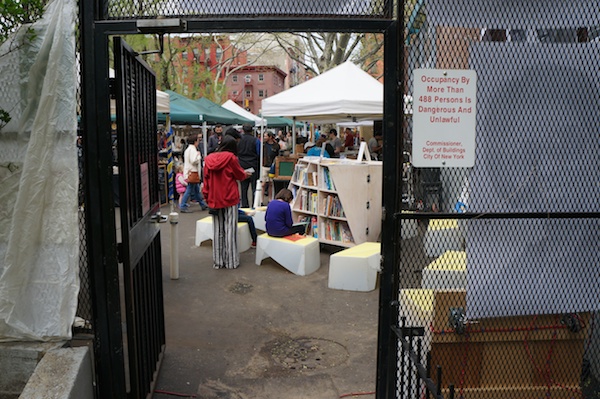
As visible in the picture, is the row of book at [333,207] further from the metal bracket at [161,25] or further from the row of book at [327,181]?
the metal bracket at [161,25]

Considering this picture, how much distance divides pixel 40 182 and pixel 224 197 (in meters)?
4.79

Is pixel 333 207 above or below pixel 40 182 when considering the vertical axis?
below

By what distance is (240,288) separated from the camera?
24.0 ft

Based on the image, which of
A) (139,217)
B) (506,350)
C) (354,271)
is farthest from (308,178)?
(506,350)

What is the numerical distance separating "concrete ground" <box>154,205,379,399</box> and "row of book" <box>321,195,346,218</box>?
3.08 ft

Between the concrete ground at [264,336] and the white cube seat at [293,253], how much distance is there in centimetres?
14

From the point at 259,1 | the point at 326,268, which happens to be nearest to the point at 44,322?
the point at 259,1

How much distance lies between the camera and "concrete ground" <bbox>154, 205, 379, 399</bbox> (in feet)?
14.9

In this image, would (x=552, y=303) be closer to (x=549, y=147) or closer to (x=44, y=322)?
(x=549, y=147)

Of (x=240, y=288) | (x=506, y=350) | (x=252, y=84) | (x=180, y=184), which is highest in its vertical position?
(x=252, y=84)

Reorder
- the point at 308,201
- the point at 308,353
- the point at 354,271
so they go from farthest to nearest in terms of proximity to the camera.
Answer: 1. the point at 308,201
2. the point at 354,271
3. the point at 308,353

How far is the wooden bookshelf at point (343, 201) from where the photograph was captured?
8680 millimetres

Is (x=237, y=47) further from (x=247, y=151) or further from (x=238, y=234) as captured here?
(x=238, y=234)

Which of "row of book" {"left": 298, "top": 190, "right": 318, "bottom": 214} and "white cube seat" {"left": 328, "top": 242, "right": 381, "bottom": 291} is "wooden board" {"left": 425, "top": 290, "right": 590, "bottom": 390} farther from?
"row of book" {"left": 298, "top": 190, "right": 318, "bottom": 214}
